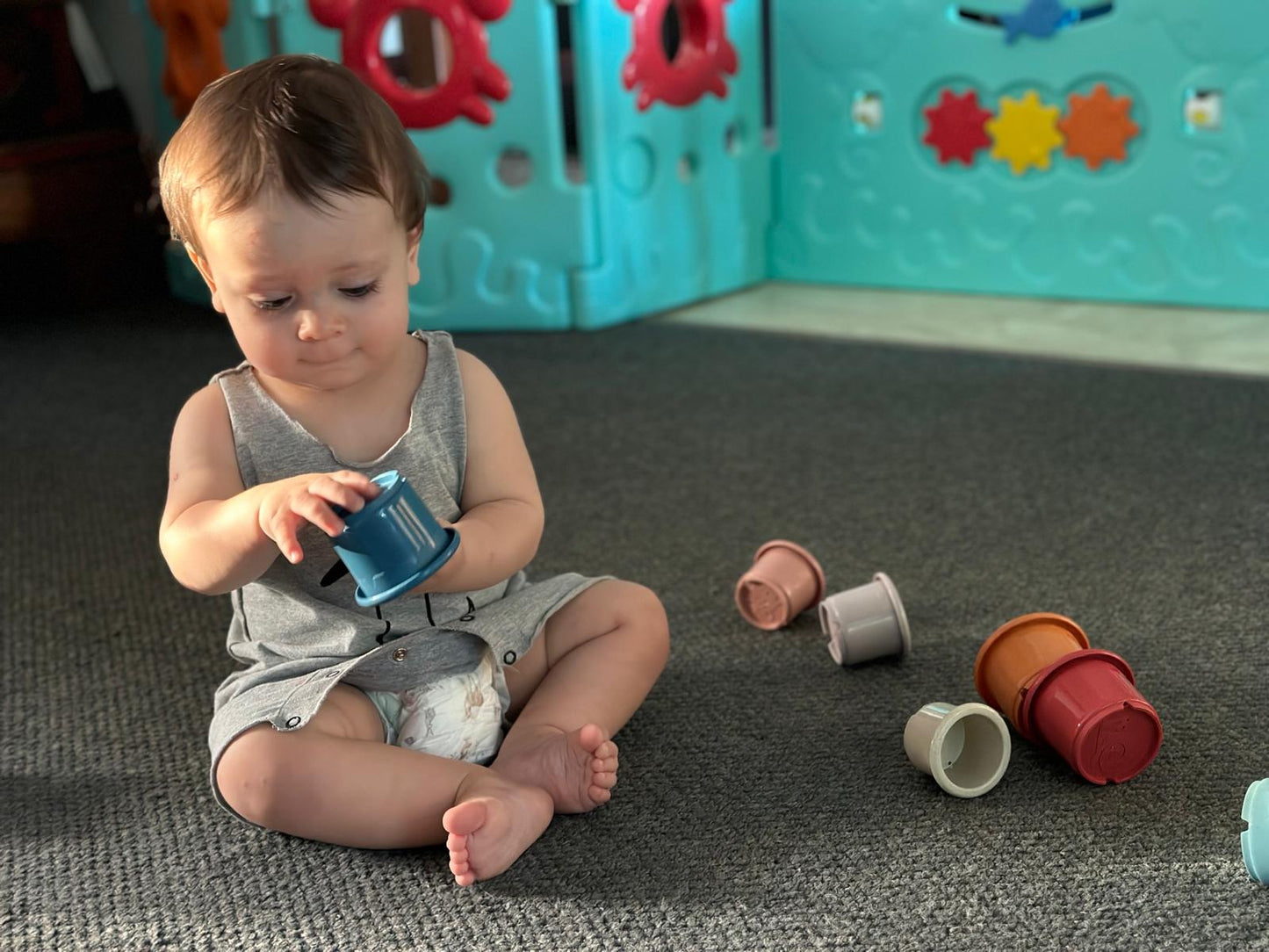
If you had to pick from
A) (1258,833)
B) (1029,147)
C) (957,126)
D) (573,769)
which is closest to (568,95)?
(957,126)

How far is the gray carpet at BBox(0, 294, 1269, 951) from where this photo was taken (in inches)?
27.0

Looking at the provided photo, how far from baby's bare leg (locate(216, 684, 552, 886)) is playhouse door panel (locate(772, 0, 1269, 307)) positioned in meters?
1.52

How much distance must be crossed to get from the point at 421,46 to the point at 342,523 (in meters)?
1.93

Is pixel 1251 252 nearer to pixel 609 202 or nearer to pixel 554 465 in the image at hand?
pixel 609 202

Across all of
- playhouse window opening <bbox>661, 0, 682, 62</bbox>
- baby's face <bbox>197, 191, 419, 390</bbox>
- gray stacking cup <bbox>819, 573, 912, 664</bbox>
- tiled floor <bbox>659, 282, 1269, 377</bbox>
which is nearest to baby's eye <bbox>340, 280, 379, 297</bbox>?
baby's face <bbox>197, 191, 419, 390</bbox>

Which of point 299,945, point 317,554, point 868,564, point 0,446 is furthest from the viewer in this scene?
point 0,446

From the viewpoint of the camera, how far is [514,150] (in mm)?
1985

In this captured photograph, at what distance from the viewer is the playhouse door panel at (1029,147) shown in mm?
1848

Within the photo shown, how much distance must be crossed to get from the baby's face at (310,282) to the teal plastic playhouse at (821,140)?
4.03 ft

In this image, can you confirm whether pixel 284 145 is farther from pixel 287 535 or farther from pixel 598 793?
pixel 598 793

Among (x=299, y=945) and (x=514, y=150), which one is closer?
(x=299, y=945)

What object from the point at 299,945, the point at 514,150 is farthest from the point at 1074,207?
the point at 299,945

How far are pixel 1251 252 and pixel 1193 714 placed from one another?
4.07ft

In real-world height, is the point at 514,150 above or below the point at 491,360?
above
